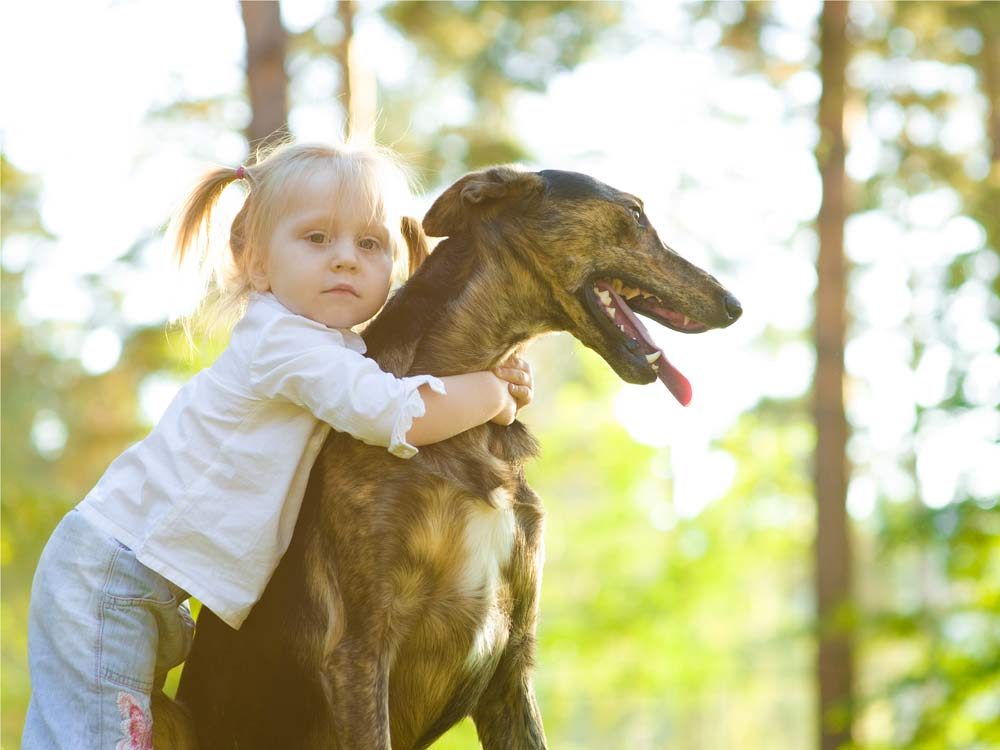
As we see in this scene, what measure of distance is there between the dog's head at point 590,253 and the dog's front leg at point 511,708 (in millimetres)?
895

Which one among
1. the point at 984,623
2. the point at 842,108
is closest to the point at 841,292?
the point at 842,108

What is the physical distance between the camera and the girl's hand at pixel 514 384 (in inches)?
128

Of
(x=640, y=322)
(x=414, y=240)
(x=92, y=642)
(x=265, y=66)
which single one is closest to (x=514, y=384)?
(x=640, y=322)

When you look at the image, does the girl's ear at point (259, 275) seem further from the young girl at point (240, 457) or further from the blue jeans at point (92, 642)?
the blue jeans at point (92, 642)

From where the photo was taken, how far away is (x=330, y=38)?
440 inches

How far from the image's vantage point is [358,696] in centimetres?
289

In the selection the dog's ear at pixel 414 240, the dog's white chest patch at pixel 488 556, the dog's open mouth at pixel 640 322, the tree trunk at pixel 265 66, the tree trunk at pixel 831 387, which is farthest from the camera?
the tree trunk at pixel 831 387

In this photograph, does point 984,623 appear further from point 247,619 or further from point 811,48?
point 247,619

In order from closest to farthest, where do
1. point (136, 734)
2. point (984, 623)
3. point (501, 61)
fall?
point (136, 734), point (984, 623), point (501, 61)

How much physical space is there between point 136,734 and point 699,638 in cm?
2512

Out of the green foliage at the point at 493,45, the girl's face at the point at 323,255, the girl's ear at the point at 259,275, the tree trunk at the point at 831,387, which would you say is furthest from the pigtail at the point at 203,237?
the tree trunk at the point at 831,387

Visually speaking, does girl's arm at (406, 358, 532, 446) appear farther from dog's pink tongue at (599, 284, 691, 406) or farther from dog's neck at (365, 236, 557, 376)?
dog's pink tongue at (599, 284, 691, 406)

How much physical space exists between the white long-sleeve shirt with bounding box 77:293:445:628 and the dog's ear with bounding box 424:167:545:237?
0.51 meters

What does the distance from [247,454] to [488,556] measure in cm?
70
